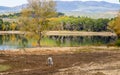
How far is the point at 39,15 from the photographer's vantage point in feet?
212

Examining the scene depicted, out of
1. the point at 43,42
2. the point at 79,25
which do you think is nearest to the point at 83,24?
the point at 79,25

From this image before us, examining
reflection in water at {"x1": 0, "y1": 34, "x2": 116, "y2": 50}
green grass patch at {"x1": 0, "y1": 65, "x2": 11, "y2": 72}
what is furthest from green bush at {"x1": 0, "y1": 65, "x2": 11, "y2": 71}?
reflection in water at {"x1": 0, "y1": 34, "x2": 116, "y2": 50}

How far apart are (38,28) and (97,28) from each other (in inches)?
4345

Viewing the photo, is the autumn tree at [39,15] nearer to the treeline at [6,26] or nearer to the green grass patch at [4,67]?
the green grass patch at [4,67]

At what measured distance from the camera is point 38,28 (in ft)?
212

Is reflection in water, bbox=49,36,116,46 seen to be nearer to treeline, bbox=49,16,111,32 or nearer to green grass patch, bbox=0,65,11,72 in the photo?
treeline, bbox=49,16,111,32

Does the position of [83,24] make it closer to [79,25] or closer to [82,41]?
[79,25]

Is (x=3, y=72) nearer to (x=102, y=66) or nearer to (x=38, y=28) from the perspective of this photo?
(x=102, y=66)

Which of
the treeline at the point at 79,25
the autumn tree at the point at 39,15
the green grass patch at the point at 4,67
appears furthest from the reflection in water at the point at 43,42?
the treeline at the point at 79,25

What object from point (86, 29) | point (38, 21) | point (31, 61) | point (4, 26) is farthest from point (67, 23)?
point (31, 61)

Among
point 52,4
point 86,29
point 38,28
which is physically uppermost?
point 52,4

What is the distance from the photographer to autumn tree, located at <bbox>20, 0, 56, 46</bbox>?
64.1m

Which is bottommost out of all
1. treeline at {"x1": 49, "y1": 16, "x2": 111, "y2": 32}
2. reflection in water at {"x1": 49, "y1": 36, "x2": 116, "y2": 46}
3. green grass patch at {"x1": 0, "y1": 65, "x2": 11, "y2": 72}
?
treeline at {"x1": 49, "y1": 16, "x2": 111, "y2": 32}

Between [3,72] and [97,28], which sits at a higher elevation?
[3,72]
